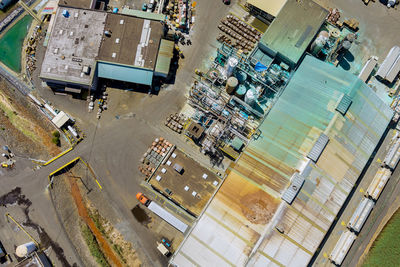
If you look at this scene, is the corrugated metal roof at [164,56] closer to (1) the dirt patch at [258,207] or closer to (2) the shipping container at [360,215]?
(1) the dirt patch at [258,207]

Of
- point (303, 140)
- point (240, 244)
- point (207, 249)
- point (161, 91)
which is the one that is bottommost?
point (207, 249)

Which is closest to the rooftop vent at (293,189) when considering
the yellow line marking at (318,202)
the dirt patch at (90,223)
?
the yellow line marking at (318,202)

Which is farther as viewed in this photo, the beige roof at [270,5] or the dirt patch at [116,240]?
the beige roof at [270,5]

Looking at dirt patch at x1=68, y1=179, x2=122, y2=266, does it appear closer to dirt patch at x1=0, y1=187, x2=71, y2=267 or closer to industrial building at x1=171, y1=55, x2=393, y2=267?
dirt patch at x1=0, y1=187, x2=71, y2=267

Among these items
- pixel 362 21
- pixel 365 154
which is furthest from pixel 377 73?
pixel 365 154

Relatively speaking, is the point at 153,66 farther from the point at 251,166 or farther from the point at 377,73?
the point at 377,73

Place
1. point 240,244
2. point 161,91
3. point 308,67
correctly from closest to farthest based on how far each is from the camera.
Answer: point 240,244 → point 308,67 → point 161,91
